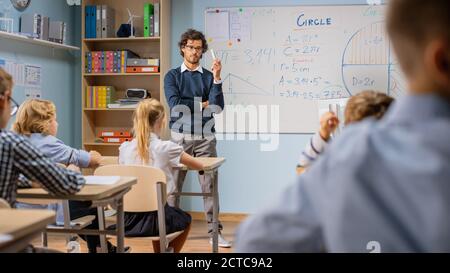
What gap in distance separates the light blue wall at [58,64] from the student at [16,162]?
9.24 ft

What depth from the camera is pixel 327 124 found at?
6.72 feet

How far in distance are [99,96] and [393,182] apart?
4.81 m

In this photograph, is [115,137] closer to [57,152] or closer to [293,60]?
[293,60]

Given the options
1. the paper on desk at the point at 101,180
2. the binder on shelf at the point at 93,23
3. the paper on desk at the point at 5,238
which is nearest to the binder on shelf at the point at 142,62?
the binder on shelf at the point at 93,23

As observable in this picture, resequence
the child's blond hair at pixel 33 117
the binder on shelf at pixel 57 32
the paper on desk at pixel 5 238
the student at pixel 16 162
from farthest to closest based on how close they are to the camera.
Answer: the binder on shelf at pixel 57 32
the child's blond hair at pixel 33 117
the student at pixel 16 162
the paper on desk at pixel 5 238

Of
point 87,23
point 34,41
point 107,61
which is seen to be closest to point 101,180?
point 34,41

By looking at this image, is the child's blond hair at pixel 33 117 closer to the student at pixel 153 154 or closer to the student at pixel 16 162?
the student at pixel 153 154

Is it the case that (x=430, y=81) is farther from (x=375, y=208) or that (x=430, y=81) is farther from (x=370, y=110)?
(x=370, y=110)

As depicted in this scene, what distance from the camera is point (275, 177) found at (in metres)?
5.12

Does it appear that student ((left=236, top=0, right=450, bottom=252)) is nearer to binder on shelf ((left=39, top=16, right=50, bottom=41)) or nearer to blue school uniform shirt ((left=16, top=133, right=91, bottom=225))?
blue school uniform shirt ((left=16, top=133, right=91, bottom=225))

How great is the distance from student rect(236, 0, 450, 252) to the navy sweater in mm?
3570

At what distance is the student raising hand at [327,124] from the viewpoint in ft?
6.68

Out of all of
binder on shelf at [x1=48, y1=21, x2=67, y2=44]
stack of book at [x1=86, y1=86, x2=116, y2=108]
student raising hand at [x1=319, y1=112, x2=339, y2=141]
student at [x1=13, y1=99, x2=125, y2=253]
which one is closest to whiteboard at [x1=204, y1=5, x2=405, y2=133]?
stack of book at [x1=86, y1=86, x2=116, y2=108]

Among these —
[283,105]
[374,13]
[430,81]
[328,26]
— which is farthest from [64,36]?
[430,81]
